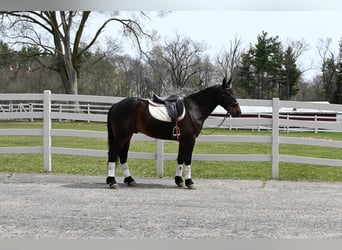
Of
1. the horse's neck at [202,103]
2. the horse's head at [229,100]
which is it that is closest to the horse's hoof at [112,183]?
the horse's neck at [202,103]

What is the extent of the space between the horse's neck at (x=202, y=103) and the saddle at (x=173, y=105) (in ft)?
0.49

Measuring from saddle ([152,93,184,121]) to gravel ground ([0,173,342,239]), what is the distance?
2.90ft

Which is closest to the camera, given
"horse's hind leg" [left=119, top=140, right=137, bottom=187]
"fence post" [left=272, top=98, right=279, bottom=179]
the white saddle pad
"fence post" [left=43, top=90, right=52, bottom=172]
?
the white saddle pad

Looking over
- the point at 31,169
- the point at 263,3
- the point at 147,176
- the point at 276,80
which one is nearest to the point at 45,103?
the point at 31,169

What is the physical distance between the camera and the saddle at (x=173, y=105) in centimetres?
476

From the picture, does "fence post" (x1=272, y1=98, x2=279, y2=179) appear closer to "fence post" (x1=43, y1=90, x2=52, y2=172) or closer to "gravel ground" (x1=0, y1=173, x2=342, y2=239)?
"gravel ground" (x1=0, y1=173, x2=342, y2=239)

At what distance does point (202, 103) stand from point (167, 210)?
5.84 feet

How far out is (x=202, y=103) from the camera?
5004 mm

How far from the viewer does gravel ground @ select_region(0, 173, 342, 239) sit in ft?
9.79

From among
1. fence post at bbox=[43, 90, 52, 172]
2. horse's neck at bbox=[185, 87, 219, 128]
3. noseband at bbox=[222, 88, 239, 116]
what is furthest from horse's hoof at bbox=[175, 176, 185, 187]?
fence post at bbox=[43, 90, 52, 172]

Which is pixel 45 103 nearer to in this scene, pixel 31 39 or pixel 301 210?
pixel 301 210

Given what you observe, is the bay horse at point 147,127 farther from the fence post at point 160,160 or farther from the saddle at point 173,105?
the fence post at point 160,160

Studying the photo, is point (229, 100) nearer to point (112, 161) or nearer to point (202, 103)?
point (202, 103)

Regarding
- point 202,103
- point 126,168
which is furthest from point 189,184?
point 202,103
